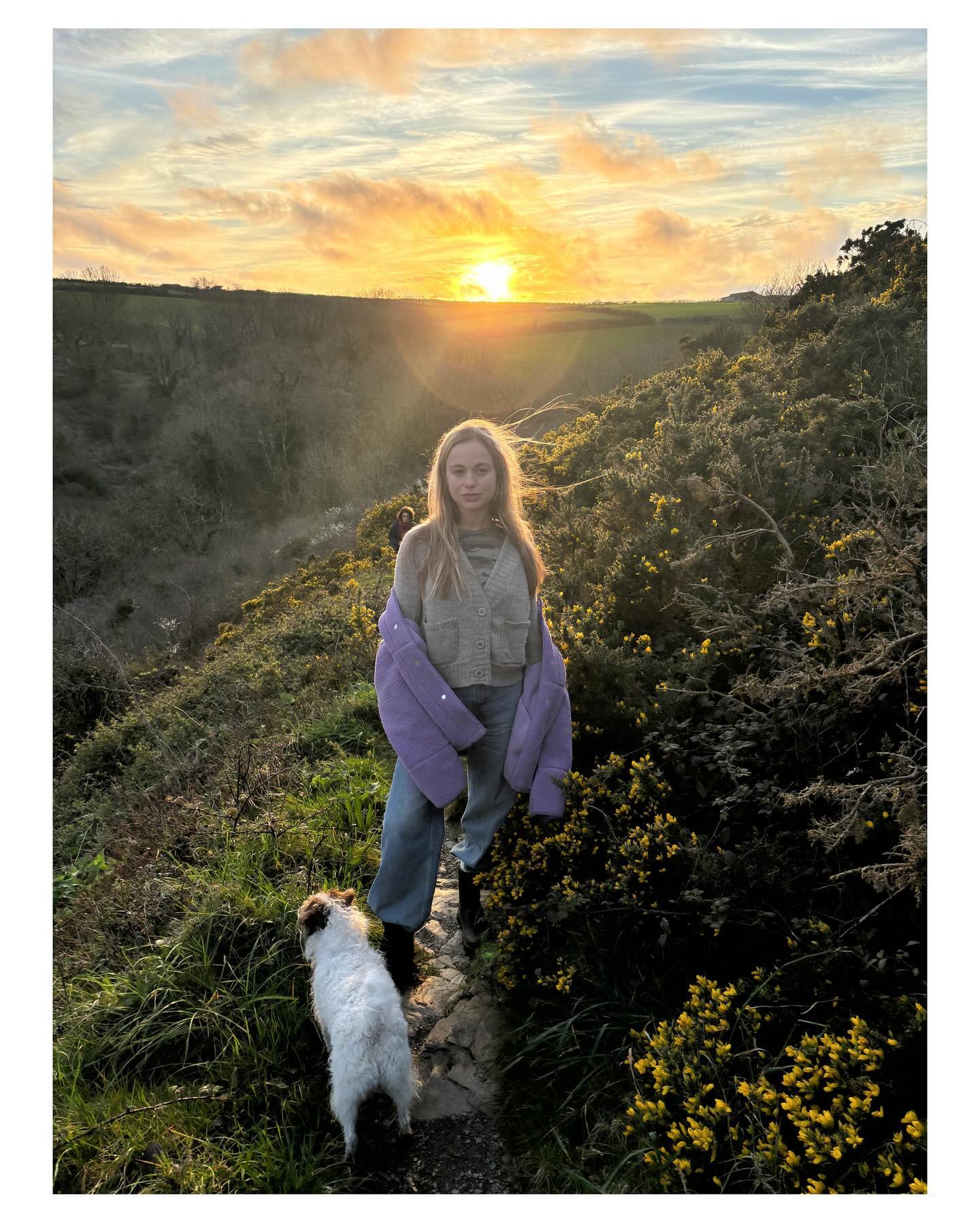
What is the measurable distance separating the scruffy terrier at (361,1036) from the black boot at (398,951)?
383 mm

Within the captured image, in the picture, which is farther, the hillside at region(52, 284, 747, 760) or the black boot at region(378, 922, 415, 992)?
the hillside at region(52, 284, 747, 760)

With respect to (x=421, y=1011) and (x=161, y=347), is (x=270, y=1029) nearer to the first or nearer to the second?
(x=421, y=1011)

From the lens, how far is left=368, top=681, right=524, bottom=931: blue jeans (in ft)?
9.64

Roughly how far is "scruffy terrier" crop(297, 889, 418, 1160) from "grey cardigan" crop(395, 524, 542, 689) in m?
1.11

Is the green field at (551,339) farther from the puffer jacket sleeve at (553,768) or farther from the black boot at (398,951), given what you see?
the black boot at (398,951)

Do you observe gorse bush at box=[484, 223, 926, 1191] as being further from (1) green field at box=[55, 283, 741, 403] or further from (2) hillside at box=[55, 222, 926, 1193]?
(1) green field at box=[55, 283, 741, 403]

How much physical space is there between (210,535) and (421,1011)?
106 feet

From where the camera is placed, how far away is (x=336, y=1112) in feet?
7.65

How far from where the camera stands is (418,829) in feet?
9.66

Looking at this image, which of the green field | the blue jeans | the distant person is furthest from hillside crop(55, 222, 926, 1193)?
the green field

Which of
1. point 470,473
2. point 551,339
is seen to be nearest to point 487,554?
point 470,473

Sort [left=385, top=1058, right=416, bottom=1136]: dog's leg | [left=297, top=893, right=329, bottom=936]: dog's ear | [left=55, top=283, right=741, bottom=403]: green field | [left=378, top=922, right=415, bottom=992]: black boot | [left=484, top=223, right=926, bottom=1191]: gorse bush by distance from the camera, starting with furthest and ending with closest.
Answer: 1. [left=55, top=283, right=741, bottom=403]: green field
2. [left=378, top=922, right=415, bottom=992]: black boot
3. [left=297, top=893, right=329, bottom=936]: dog's ear
4. [left=484, top=223, right=926, bottom=1191]: gorse bush
5. [left=385, top=1058, right=416, bottom=1136]: dog's leg

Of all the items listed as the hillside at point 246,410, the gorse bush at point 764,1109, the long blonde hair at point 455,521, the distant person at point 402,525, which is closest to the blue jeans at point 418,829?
the long blonde hair at point 455,521
